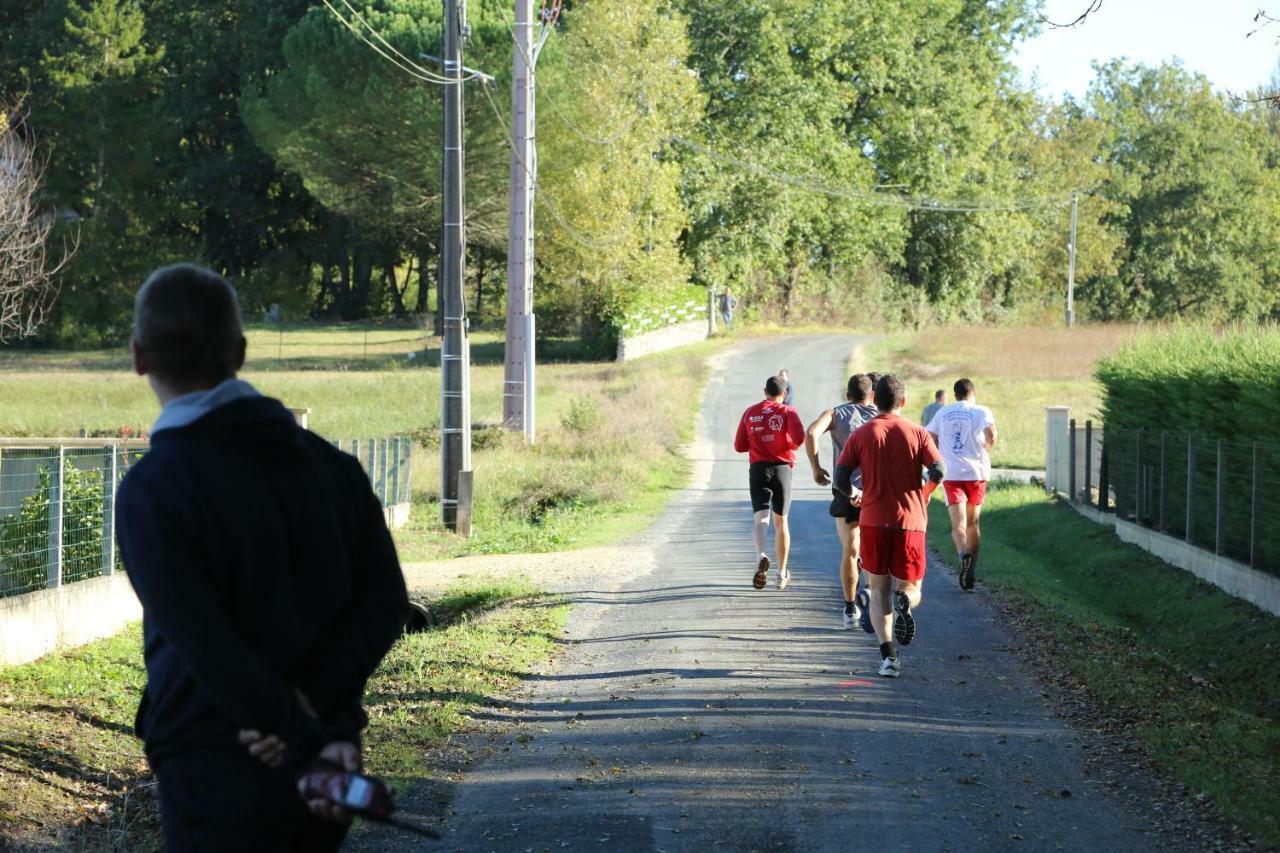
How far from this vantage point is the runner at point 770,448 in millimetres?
12539

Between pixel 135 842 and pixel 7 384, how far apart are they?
39.3 m

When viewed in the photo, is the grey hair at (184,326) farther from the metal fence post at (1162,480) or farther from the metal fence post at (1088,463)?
the metal fence post at (1088,463)

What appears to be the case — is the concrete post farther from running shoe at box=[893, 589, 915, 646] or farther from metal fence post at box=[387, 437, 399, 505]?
running shoe at box=[893, 589, 915, 646]

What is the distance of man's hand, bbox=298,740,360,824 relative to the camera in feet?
9.06

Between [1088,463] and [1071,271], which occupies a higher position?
[1071,271]

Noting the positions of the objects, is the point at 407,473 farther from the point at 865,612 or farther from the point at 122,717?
the point at 122,717

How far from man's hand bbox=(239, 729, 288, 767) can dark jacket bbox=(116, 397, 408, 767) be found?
0.02 metres

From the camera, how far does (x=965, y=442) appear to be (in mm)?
13609

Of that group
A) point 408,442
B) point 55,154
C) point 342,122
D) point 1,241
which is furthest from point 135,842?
point 55,154

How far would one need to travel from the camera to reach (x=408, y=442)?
23.9 metres

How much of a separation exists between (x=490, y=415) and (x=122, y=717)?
23.4 m

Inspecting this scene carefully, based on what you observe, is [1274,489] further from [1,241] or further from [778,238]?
[778,238]

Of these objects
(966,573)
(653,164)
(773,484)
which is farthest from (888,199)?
(773,484)

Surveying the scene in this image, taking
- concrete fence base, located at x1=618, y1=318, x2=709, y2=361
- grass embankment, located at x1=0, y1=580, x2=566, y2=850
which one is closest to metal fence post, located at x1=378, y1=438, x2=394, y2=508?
grass embankment, located at x1=0, y1=580, x2=566, y2=850
